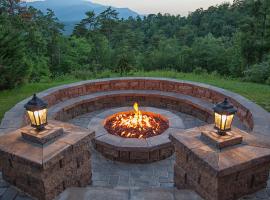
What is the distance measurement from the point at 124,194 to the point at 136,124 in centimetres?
261

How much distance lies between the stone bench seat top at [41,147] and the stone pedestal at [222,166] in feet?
4.70

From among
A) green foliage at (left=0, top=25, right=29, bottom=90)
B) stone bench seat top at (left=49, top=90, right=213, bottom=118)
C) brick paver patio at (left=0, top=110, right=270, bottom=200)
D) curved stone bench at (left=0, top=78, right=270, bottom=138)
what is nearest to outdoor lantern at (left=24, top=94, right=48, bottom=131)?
brick paver patio at (left=0, top=110, right=270, bottom=200)

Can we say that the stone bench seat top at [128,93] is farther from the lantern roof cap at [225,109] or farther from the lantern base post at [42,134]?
the lantern roof cap at [225,109]

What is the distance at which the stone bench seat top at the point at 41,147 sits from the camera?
3146mm

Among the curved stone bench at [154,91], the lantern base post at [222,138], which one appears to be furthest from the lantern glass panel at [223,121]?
the curved stone bench at [154,91]

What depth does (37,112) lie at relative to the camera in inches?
137

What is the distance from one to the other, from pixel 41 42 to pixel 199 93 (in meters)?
18.1

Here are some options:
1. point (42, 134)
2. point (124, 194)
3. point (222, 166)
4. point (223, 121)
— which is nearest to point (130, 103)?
point (42, 134)

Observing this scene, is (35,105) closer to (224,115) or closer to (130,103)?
(224,115)

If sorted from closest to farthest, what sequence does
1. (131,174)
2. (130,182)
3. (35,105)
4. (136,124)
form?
(35,105) → (130,182) → (131,174) → (136,124)

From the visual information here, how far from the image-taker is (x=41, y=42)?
22.1 m

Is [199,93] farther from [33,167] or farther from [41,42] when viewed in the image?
[41,42]

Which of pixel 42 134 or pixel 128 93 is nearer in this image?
pixel 42 134

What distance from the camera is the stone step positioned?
3.34 m
